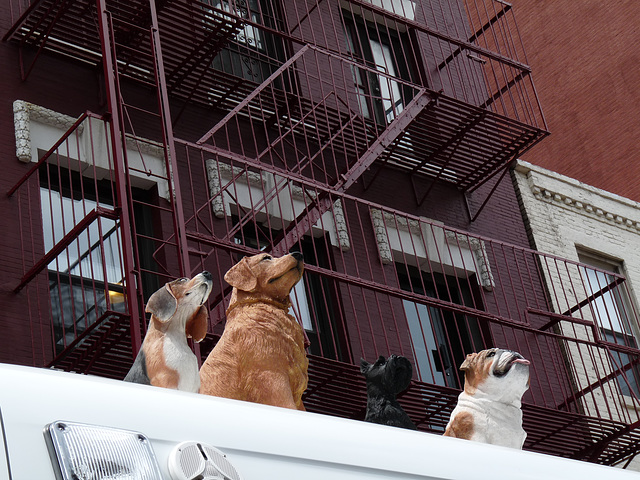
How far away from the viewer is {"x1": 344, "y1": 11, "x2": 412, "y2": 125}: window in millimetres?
15820

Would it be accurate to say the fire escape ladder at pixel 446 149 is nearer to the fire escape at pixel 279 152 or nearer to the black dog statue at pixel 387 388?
the fire escape at pixel 279 152

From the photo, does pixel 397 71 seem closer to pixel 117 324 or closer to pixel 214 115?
pixel 214 115

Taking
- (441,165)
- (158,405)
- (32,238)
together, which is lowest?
(158,405)

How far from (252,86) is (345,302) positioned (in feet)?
9.64

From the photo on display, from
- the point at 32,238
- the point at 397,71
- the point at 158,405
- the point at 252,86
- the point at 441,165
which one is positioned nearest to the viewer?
the point at 158,405

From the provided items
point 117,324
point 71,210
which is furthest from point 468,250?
point 117,324

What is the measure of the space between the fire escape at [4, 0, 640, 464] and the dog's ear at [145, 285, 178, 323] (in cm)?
187

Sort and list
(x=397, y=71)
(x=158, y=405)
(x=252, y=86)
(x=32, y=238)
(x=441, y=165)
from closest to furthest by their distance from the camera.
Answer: (x=158, y=405) → (x=32, y=238) → (x=252, y=86) → (x=441, y=165) → (x=397, y=71)

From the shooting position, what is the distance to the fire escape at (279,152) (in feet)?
33.3

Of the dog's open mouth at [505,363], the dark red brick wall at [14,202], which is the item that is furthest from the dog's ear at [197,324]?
the dark red brick wall at [14,202]

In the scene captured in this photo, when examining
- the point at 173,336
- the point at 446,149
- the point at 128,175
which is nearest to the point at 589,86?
the point at 446,149

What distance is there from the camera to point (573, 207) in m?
17.5

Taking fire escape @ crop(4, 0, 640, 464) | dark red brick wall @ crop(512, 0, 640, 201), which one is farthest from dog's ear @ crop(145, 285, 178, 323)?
dark red brick wall @ crop(512, 0, 640, 201)

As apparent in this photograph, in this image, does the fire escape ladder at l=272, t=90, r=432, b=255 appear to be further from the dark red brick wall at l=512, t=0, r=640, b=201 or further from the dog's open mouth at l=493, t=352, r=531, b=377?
the dark red brick wall at l=512, t=0, r=640, b=201
